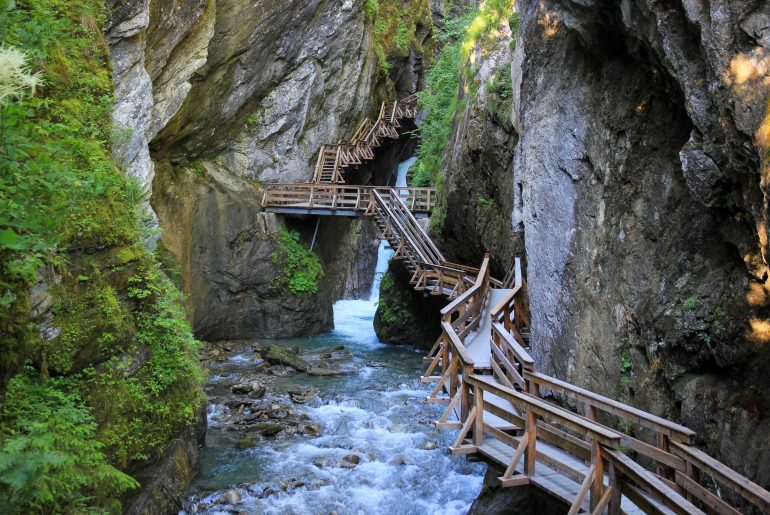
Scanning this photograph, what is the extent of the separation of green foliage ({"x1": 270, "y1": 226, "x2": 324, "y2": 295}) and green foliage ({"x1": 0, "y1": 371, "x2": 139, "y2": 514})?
53.6 feet

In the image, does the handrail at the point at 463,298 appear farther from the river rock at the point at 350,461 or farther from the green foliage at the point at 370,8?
the green foliage at the point at 370,8

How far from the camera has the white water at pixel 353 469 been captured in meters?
9.55

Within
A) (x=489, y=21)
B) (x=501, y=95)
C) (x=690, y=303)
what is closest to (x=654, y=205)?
(x=690, y=303)

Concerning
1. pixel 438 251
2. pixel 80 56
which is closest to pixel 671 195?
pixel 80 56

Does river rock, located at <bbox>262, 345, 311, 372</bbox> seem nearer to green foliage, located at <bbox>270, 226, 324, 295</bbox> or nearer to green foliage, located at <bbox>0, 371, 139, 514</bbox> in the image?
green foliage, located at <bbox>270, 226, 324, 295</bbox>

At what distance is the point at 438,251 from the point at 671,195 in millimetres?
12521

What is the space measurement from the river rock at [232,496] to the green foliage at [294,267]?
13.5 meters

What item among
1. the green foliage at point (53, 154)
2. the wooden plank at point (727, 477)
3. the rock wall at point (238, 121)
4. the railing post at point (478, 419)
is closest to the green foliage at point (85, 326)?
the green foliage at point (53, 154)

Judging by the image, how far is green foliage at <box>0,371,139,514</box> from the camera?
13.8 ft

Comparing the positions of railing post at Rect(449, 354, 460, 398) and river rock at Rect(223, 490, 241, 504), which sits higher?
railing post at Rect(449, 354, 460, 398)

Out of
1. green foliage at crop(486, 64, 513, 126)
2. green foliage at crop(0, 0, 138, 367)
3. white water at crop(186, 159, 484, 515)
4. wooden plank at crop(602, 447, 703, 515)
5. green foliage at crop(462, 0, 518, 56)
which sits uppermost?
green foliage at crop(462, 0, 518, 56)

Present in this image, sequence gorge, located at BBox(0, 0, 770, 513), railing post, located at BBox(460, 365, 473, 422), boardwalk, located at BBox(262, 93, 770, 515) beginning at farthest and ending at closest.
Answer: railing post, located at BBox(460, 365, 473, 422)
gorge, located at BBox(0, 0, 770, 513)
boardwalk, located at BBox(262, 93, 770, 515)

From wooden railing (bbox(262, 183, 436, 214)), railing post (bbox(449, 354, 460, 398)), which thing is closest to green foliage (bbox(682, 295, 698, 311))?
railing post (bbox(449, 354, 460, 398))

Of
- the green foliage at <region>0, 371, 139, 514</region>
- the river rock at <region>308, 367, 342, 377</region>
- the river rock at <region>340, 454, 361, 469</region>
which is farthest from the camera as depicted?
the river rock at <region>308, 367, 342, 377</region>
